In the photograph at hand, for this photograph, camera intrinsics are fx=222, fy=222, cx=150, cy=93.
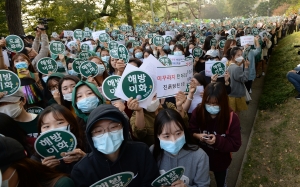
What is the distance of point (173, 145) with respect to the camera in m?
2.04

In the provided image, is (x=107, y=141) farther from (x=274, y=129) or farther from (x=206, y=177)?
(x=274, y=129)

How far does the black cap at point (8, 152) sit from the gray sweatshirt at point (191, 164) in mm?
1284

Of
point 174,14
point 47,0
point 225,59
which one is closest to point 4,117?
point 225,59

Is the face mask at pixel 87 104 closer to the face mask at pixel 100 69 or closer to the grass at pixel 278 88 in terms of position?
the face mask at pixel 100 69

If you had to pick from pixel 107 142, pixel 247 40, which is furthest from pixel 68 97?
pixel 247 40

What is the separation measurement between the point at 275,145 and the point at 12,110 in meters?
4.75

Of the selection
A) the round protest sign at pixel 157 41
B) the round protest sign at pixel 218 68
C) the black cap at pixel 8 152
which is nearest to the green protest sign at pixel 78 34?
the round protest sign at pixel 157 41

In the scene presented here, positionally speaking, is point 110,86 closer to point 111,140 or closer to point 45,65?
point 111,140

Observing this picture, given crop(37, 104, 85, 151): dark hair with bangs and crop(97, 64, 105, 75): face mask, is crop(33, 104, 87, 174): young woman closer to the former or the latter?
crop(37, 104, 85, 151): dark hair with bangs

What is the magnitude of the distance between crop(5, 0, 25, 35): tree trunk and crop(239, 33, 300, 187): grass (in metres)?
11.5

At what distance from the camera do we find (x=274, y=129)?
16.9 feet

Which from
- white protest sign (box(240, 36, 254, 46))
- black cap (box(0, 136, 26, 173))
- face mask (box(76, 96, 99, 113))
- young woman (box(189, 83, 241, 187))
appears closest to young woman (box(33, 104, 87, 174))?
face mask (box(76, 96, 99, 113))

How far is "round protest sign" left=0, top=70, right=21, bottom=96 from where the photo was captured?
2.74 m

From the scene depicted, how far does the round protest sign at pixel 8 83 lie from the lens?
2740mm
